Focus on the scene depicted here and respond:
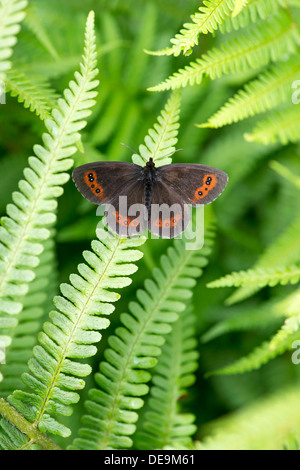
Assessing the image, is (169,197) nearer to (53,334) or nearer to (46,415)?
(53,334)

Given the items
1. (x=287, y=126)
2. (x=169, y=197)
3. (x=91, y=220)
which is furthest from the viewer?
(x=91, y=220)

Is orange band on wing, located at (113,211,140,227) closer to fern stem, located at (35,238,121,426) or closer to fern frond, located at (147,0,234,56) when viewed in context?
fern stem, located at (35,238,121,426)

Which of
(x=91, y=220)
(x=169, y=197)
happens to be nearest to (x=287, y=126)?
(x=169, y=197)

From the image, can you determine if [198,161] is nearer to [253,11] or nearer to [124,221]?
[253,11]

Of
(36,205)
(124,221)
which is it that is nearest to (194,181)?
(124,221)

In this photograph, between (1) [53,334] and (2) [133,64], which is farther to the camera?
(2) [133,64]

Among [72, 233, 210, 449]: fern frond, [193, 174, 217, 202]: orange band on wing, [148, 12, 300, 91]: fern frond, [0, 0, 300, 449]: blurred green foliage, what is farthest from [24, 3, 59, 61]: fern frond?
[72, 233, 210, 449]: fern frond

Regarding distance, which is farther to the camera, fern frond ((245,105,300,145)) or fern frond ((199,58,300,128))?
fern frond ((245,105,300,145))
